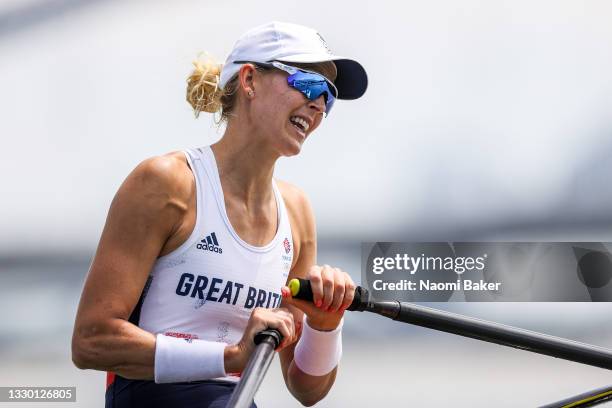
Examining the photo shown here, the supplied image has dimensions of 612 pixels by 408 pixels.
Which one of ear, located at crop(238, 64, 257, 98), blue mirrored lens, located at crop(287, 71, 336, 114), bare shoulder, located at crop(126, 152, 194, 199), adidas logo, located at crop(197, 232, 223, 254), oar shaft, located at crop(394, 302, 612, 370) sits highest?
ear, located at crop(238, 64, 257, 98)

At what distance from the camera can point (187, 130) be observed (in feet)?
8.32

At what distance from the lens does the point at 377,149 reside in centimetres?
255

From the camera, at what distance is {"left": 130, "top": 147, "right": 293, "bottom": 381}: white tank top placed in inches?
58.5

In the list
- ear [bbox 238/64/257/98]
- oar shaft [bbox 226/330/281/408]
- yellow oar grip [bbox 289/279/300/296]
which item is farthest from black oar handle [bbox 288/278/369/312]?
ear [bbox 238/64/257/98]

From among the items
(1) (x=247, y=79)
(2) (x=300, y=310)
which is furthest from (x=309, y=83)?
(2) (x=300, y=310)

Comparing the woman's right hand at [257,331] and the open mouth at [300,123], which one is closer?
the woman's right hand at [257,331]

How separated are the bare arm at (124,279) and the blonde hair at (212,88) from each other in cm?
28

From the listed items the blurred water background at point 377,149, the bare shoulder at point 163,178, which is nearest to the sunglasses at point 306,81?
the bare shoulder at point 163,178

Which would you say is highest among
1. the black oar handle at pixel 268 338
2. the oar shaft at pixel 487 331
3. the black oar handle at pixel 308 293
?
the black oar handle at pixel 308 293

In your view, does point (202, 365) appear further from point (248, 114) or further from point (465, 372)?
point (465, 372)

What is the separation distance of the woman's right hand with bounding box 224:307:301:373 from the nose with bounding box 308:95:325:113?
0.43 metres

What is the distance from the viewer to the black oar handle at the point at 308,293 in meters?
1.29

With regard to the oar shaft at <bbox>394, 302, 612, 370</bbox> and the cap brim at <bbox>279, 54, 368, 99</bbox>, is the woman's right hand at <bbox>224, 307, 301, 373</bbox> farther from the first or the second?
the cap brim at <bbox>279, 54, 368, 99</bbox>

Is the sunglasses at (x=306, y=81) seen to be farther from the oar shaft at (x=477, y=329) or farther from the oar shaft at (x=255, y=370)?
the oar shaft at (x=255, y=370)
